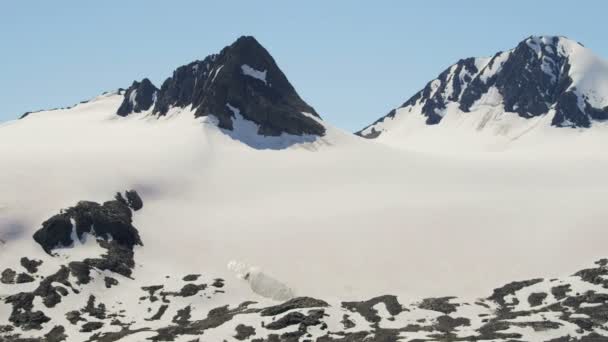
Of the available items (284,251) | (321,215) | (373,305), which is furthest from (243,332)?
(321,215)

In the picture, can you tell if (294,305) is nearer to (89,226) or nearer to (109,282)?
(109,282)

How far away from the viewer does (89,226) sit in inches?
5285

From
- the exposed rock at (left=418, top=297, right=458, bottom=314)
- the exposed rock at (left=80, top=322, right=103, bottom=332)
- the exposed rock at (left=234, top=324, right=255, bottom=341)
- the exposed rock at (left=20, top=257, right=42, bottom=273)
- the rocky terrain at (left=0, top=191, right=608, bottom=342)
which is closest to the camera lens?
the exposed rock at (left=234, top=324, right=255, bottom=341)

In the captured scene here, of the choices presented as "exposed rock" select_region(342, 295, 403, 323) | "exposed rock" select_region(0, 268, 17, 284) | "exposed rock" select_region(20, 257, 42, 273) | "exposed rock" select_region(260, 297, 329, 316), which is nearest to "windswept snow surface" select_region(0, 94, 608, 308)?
"exposed rock" select_region(20, 257, 42, 273)

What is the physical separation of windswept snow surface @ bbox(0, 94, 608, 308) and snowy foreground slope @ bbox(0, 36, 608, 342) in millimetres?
494

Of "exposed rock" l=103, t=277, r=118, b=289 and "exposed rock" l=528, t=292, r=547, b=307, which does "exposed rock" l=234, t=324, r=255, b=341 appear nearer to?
"exposed rock" l=103, t=277, r=118, b=289

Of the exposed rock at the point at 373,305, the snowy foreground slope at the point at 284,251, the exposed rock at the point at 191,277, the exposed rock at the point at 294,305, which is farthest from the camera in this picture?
the exposed rock at the point at 191,277

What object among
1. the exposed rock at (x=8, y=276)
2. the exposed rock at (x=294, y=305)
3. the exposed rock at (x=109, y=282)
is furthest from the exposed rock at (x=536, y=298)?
the exposed rock at (x=8, y=276)

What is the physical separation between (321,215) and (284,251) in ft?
69.6

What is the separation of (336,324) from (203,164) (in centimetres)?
9405

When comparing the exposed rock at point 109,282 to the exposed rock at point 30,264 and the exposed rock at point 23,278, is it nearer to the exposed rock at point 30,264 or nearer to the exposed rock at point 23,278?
the exposed rock at point 30,264

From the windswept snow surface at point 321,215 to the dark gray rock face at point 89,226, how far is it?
2.67 m

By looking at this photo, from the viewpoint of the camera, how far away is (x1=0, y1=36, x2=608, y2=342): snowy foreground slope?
103 metres

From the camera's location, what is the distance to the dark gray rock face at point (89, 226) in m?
128
